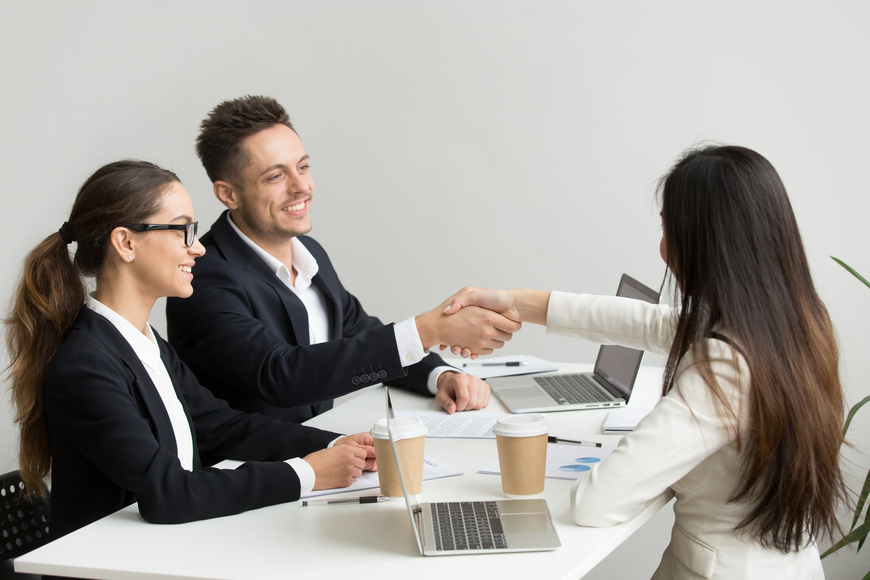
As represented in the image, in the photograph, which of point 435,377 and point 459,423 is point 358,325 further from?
point 459,423

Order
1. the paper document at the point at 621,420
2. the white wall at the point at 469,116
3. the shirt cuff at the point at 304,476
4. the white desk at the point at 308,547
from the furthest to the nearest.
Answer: the white wall at the point at 469,116
the paper document at the point at 621,420
the shirt cuff at the point at 304,476
the white desk at the point at 308,547

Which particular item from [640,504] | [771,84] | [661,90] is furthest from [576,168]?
[640,504]

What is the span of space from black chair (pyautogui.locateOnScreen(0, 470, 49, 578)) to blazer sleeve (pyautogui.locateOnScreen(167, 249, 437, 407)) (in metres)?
0.51

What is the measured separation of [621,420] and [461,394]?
16.1 inches

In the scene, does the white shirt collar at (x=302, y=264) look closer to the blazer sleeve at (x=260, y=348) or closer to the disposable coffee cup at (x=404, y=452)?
the blazer sleeve at (x=260, y=348)

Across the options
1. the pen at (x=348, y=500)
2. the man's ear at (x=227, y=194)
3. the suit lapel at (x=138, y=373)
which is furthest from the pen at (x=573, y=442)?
the man's ear at (x=227, y=194)

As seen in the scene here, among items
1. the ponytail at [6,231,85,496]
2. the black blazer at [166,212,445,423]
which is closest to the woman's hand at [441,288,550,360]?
the black blazer at [166,212,445,423]

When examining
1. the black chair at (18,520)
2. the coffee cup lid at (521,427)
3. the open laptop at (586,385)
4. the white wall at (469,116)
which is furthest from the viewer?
the white wall at (469,116)

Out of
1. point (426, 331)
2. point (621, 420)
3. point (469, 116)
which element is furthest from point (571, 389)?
point (469, 116)

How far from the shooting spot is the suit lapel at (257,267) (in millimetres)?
2043

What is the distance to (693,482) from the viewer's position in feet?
3.68

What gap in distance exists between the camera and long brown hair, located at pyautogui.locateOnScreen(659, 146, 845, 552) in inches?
40.6

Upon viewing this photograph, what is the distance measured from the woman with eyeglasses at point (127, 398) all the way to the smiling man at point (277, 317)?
0.62 feet

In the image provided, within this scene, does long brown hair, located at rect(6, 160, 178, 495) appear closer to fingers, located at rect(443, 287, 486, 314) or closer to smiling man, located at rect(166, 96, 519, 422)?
smiling man, located at rect(166, 96, 519, 422)
